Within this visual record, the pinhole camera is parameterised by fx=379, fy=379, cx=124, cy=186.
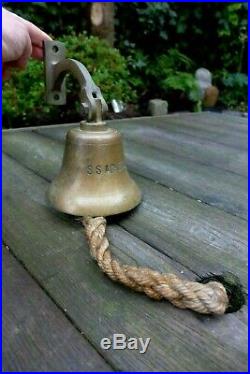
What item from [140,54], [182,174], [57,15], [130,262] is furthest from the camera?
[140,54]

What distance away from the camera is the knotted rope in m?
0.63

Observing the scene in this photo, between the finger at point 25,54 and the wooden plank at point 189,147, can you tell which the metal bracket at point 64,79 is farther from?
the wooden plank at point 189,147

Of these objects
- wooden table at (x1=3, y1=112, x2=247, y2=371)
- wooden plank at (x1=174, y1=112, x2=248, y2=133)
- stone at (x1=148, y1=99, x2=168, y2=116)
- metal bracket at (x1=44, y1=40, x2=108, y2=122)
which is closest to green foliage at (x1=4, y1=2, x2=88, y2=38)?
stone at (x1=148, y1=99, x2=168, y2=116)

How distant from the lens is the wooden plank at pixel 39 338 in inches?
22.5

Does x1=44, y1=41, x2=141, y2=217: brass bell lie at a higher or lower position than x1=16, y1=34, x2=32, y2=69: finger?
lower

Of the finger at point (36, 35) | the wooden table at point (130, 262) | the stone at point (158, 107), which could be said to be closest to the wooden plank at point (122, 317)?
the wooden table at point (130, 262)

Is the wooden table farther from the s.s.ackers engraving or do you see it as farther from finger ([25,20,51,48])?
finger ([25,20,51,48])

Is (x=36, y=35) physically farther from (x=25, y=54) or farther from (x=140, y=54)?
(x=140, y=54)

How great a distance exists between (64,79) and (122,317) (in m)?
0.66

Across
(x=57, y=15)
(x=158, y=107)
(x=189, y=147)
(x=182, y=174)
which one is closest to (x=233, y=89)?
(x=158, y=107)

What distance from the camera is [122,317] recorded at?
2.11 feet

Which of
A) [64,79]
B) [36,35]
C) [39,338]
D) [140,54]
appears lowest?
[39,338]

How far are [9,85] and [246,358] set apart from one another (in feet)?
8.35

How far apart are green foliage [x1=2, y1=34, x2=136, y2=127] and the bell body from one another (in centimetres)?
188
